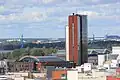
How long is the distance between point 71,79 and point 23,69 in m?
48.3

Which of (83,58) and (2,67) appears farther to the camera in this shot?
(83,58)

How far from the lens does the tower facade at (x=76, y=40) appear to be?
117625mm

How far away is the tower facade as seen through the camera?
117625 mm

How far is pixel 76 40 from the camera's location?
389 ft

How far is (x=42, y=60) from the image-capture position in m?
113

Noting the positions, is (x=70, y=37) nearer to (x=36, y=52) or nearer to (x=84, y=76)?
(x=36, y=52)

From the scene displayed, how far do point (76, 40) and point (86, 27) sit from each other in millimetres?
8327

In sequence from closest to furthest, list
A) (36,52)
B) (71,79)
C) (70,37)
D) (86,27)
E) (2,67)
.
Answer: (71,79) → (2,67) → (70,37) → (86,27) → (36,52)

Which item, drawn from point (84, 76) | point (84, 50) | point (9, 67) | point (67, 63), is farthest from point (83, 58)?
point (84, 76)

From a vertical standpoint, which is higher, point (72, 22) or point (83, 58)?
point (72, 22)

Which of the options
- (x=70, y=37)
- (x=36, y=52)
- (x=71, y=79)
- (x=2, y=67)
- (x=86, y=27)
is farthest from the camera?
(x=36, y=52)

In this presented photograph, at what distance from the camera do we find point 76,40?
389ft

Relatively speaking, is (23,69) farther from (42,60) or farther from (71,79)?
(71,79)

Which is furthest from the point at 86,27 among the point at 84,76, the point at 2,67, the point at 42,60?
the point at 84,76
